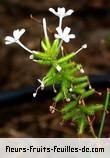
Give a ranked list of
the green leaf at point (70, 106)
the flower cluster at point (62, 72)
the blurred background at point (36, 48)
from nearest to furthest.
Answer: the flower cluster at point (62, 72) → the green leaf at point (70, 106) → the blurred background at point (36, 48)

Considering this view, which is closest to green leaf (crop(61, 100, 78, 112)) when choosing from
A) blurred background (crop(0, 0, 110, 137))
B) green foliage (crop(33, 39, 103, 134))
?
green foliage (crop(33, 39, 103, 134))

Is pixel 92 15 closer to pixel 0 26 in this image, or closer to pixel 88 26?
pixel 88 26

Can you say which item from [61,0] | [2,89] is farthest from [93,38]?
[2,89]

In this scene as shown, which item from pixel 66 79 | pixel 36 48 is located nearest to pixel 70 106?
pixel 66 79

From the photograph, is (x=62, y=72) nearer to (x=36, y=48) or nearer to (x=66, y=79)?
(x=66, y=79)

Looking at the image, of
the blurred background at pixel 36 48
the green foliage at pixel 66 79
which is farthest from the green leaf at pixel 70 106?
the blurred background at pixel 36 48

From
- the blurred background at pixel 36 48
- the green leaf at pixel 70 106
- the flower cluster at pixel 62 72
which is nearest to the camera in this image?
the flower cluster at pixel 62 72

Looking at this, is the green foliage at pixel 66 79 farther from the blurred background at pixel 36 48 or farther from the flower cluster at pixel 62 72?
the blurred background at pixel 36 48

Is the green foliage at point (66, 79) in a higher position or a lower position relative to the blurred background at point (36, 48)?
lower

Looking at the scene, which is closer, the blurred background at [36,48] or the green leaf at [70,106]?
the green leaf at [70,106]
